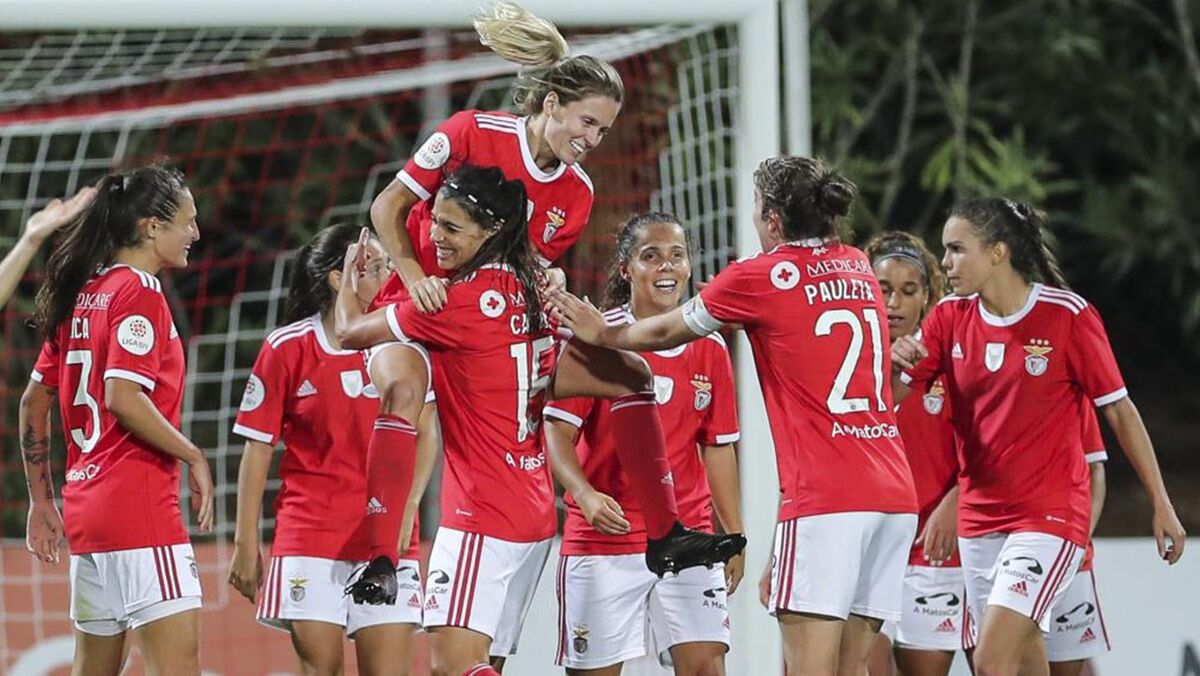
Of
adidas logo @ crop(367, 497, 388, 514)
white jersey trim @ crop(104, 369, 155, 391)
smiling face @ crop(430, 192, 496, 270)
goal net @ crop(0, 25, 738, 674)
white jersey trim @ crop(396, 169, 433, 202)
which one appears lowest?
adidas logo @ crop(367, 497, 388, 514)

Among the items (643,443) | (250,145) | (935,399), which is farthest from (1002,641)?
(250,145)

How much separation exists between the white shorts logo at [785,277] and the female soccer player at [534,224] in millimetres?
471

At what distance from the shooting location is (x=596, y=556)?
4969 millimetres

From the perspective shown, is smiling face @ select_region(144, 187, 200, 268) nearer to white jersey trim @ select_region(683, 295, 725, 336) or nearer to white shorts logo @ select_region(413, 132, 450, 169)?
white shorts logo @ select_region(413, 132, 450, 169)

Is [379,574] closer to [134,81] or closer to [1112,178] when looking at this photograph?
[134,81]

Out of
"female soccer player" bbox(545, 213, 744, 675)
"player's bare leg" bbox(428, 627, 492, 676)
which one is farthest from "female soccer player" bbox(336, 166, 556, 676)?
"female soccer player" bbox(545, 213, 744, 675)

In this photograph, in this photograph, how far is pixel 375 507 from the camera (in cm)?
427

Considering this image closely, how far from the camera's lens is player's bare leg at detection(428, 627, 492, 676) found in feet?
13.7

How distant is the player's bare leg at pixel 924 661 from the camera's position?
18.6 ft

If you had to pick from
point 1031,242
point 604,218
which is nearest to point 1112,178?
point 604,218

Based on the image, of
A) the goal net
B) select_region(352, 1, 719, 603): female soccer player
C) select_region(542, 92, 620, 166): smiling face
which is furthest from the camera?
the goal net

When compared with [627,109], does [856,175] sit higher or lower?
higher

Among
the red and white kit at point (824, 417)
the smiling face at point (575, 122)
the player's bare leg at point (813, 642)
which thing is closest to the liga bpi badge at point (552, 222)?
the smiling face at point (575, 122)

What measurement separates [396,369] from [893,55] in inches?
343
